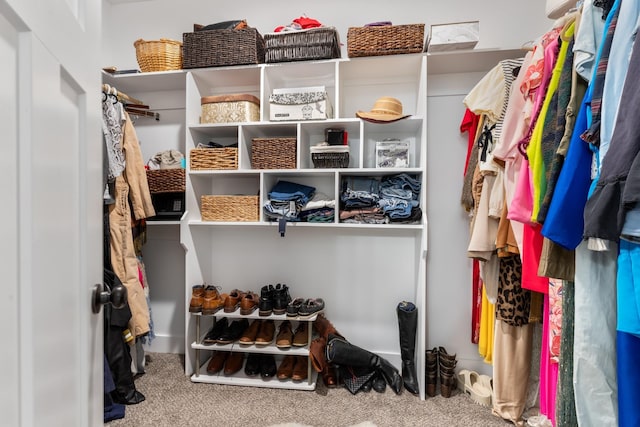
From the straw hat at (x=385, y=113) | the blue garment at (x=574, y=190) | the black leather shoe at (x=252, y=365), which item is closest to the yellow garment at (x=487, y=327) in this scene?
the blue garment at (x=574, y=190)

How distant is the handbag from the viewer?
127cm

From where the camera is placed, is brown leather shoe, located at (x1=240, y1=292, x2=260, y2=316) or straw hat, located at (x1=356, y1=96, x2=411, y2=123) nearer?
straw hat, located at (x1=356, y1=96, x2=411, y2=123)

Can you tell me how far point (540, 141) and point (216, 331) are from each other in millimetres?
1966

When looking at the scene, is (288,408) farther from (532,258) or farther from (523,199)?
(523,199)

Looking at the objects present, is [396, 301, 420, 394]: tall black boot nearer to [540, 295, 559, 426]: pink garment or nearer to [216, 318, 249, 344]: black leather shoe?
[540, 295, 559, 426]: pink garment

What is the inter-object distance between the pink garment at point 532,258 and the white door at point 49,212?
138 cm

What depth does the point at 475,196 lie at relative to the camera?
1.78m

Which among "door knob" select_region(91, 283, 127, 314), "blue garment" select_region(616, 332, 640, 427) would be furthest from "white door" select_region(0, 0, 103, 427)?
"blue garment" select_region(616, 332, 640, 427)

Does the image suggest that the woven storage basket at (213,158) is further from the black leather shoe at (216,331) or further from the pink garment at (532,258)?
the pink garment at (532,258)

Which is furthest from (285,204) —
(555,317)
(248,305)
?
(555,317)

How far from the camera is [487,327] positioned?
1855mm

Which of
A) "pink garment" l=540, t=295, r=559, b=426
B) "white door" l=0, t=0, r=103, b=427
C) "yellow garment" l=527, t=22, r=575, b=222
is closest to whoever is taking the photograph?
"white door" l=0, t=0, r=103, b=427

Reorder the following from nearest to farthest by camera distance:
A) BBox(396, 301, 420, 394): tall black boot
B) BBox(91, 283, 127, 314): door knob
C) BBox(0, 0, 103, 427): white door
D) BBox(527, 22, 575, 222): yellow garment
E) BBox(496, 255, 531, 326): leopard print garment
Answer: BBox(0, 0, 103, 427): white door → BBox(91, 283, 127, 314): door knob → BBox(527, 22, 575, 222): yellow garment → BBox(496, 255, 531, 326): leopard print garment → BBox(396, 301, 420, 394): tall black boot

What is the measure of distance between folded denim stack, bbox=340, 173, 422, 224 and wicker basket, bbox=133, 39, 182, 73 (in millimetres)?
1351
